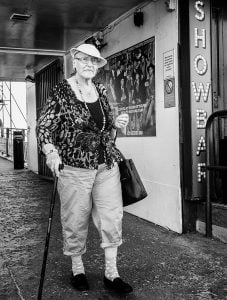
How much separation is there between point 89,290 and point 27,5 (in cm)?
375

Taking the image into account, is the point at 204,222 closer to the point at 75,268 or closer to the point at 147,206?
the point at 147,206

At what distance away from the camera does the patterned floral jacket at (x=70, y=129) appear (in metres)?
2.84

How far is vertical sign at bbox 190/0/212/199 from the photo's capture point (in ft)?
14.3

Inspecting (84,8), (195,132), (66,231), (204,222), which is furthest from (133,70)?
(66,231)

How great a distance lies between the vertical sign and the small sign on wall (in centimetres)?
24

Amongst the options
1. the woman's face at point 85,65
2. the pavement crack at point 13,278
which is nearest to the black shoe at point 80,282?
the pavement crack at point 13,278

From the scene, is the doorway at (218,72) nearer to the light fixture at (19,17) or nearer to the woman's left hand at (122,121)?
the woman's left hand at (122,121)

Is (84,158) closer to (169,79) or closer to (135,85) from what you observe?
(169,79)

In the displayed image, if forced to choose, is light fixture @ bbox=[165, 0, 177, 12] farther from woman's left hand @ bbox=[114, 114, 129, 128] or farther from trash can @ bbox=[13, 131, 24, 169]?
trash can @ bbox=[13, 131, 24, 169]

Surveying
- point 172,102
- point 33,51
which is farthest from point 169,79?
point 33,51

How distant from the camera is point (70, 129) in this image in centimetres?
287

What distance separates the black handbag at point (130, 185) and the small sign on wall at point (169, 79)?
1713 mm

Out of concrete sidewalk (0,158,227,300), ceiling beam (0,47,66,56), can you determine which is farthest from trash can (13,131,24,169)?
concrete sidewalk (0,158,227,300)

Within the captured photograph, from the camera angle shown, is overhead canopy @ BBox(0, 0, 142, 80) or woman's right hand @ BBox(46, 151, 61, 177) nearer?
woman's right hand @ BBox(46, 151, 61, 177)
